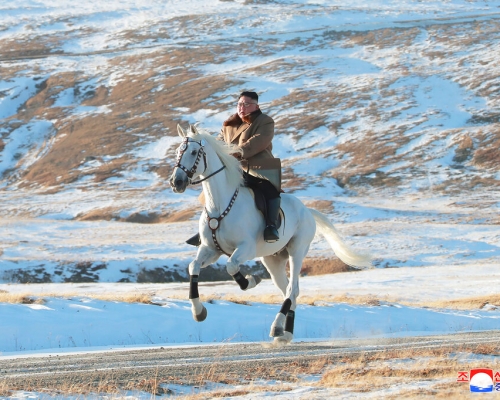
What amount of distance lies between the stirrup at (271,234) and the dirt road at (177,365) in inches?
73.6

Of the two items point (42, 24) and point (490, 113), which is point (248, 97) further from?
point (42, 24)

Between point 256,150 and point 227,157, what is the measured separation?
90 centimetres

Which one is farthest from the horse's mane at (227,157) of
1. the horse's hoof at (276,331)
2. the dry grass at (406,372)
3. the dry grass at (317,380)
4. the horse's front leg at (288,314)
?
the dry grass at (406,372)

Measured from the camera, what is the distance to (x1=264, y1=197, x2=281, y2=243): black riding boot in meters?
13.8

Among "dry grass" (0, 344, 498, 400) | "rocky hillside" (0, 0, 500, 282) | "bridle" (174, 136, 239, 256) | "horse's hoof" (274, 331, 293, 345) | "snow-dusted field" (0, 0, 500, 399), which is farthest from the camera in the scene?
"rocky hillside" (0, 0, 500, 282)

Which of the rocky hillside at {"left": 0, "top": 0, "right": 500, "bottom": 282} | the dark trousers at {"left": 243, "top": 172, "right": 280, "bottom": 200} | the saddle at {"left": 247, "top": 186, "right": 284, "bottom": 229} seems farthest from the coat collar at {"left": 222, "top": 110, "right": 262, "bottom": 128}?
the rocky hillside at {"left": 0, "top": 0, "right": 500, "bottom": 282}

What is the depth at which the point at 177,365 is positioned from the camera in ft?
37.0

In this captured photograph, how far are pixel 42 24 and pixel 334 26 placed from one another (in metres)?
61.8

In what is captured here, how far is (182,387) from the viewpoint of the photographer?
9.30 m

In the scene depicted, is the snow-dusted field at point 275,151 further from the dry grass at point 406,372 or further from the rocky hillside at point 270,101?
the dry grass at point 406,372

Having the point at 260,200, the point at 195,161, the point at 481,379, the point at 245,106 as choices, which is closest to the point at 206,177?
the point at 195,161

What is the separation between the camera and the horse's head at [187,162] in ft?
39.4

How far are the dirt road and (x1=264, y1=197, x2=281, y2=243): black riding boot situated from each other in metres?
1.90

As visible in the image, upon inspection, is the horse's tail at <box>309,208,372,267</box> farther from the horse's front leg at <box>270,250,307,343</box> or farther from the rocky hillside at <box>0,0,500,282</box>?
the rocky hillside at <box>0,0,500,282</box>
